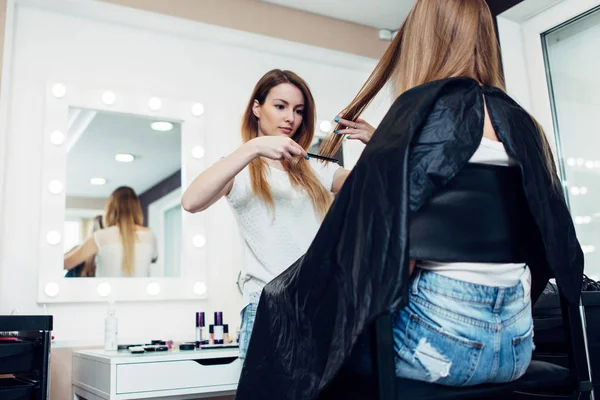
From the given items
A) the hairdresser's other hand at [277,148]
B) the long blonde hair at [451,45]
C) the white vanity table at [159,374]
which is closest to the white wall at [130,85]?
the white vanity table at [159,374]

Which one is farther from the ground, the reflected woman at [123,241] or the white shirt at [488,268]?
the reflected woman at [123,241]

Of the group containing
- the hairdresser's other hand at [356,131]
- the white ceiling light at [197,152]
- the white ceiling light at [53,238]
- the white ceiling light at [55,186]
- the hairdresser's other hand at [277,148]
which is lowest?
the white ceiling light at [53,238]

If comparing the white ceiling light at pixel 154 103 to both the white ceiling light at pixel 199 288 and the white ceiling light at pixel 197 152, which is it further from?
the white ceiling light at pixel 199 288

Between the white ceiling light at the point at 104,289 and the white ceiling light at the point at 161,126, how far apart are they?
72 centimetres

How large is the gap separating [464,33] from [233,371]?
140cm

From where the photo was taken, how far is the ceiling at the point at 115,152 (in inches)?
95.7

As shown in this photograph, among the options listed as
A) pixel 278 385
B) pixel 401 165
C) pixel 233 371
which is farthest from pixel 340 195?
pixel 233 371

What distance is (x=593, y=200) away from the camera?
97.1 inches

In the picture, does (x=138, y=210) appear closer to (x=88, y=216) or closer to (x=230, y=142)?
(x=88, y=216)

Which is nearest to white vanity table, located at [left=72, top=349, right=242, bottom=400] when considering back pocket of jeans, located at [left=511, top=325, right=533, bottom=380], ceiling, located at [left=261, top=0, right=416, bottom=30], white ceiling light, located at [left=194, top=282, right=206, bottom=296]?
white ceiling light, located at [left=194, top=282, right=206, bottom=296]

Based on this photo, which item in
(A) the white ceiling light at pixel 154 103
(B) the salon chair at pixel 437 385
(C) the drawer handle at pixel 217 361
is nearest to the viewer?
(B) the salon chair at pixel 437 385

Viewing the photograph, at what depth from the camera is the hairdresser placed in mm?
1479

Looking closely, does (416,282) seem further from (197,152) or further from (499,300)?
(197,152)

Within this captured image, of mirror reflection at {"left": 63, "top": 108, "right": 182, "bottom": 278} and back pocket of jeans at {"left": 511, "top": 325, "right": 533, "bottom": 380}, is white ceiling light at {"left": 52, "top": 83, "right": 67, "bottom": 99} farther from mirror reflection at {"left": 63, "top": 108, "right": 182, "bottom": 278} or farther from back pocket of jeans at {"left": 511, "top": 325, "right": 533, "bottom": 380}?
back pocket of jeans at {"left": 511, "top": 325, "right": 533, "bottom": 380}
